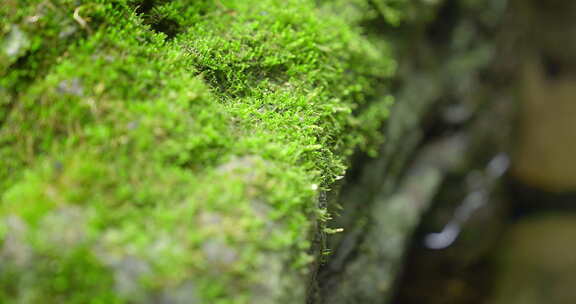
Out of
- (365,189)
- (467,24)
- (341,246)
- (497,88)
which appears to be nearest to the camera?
(341,246)

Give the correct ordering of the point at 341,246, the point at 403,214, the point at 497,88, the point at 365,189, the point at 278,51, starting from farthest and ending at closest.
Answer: the point at 497,88, the point at 403,214, the point at 365,189, the point at 341,246, the point at 278,51

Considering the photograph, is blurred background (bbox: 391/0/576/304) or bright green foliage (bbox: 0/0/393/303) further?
blurred background (bbox: 391/0/576/304)

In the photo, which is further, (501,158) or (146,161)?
(501,158)

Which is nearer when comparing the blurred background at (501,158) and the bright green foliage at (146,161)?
the bright green foliage at (146,161)

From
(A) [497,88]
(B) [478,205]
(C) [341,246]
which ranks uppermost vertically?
(A) [497,88]

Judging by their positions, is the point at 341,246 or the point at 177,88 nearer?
the point at 177,88

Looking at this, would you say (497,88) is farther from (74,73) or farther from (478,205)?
(74,73)

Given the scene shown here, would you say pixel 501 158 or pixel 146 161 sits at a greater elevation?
pixel 146 161

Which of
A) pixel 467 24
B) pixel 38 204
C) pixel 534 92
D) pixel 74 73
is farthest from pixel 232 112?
pixel 534 92
